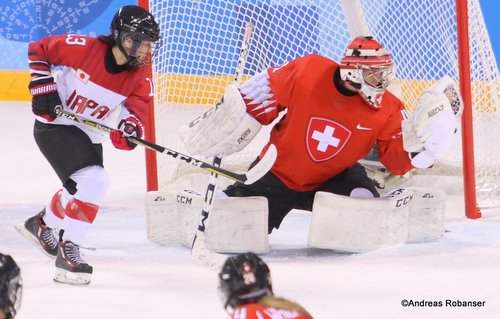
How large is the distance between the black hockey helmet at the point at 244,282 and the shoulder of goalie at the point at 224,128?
A: 73.6 inches

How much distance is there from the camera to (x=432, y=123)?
145 inches

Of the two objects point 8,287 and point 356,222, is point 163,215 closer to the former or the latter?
point 356,222

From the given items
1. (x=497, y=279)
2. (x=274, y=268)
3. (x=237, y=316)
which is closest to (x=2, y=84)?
(x=274, y=268)

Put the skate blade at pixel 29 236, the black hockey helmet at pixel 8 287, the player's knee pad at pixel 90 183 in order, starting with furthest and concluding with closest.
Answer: the skate blade at pixel 29 236, the player's knee pad at pixel 90 183, the black hockey helmet at pixel 8 287

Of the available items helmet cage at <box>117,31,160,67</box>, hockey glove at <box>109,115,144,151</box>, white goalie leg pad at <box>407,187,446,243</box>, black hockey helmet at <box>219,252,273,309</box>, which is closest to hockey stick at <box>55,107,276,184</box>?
hockey glove at <box>109,115,144,151</box>

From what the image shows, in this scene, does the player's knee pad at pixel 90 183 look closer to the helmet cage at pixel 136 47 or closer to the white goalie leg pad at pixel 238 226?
the helmet cage at pixel 136 47

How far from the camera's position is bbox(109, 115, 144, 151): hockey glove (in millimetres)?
3715

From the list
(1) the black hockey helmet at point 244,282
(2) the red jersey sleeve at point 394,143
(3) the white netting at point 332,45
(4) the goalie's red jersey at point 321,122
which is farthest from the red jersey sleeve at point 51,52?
(1) the black hockey helmet at point 244,282

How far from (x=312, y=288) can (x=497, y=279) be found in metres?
0.57

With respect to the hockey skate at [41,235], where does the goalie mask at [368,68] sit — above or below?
above

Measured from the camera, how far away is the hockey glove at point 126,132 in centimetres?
371

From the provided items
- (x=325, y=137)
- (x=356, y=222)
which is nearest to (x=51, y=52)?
(x=325, y=137)

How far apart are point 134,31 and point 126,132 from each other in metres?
0.33

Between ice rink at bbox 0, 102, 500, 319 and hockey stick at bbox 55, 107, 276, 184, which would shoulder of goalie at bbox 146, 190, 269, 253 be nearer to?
ice rink at bbox 0, 102, 500, 319
